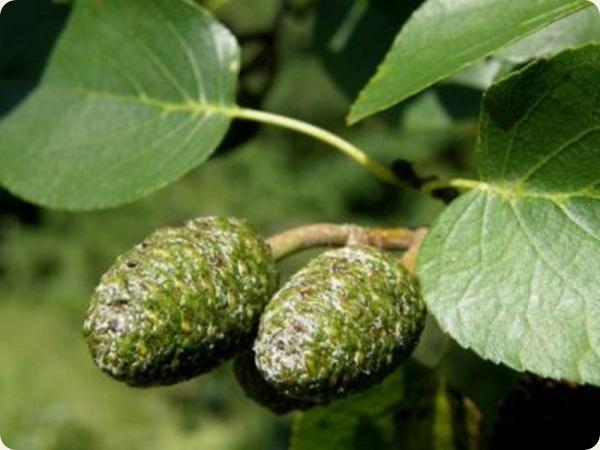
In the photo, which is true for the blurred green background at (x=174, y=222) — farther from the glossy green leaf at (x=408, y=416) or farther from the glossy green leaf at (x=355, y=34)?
the glossy green leaf at (x=408, y=416)

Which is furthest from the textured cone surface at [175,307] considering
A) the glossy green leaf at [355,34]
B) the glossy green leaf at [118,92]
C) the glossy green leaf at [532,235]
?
the glossy green leaf at [355,34]

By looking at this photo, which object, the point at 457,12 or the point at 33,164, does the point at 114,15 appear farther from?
the point at 457,12

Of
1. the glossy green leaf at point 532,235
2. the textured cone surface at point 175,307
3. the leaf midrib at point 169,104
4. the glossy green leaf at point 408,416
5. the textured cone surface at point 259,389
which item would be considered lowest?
the glossy green leaf at point 408,416

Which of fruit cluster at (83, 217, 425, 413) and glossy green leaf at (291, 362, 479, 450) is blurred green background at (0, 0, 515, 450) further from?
fruit cluster at (83, 217, 425, 413)

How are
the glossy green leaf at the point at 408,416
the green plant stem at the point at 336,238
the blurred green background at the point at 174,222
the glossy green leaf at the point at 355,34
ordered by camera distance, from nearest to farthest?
the green plant stem at the point at 336,238, the glossy green leaf at the point at 408,416, the glossy green leaf at the point at 355,34, the blurred green background at the point at 174,222

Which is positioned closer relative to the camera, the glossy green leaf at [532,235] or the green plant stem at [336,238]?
the glossy green leaf at [532,235]

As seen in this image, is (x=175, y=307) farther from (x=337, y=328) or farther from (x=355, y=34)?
(x=355, y=34)
